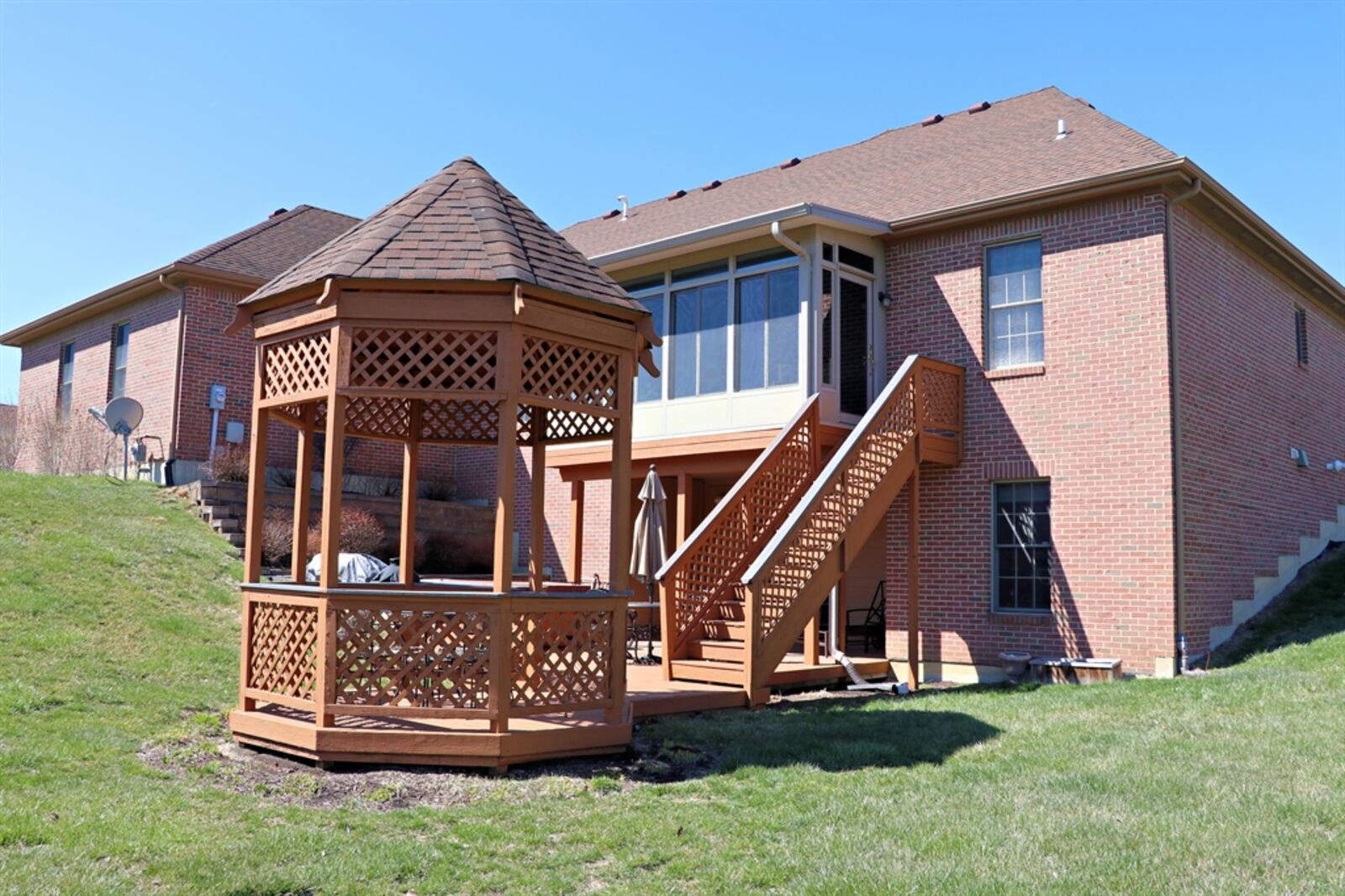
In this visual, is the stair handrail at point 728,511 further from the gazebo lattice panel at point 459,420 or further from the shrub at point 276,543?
the shrub at point 276,543

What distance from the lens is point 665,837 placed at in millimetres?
6402

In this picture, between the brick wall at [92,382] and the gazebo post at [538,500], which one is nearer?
the gazebo post at [538,500]

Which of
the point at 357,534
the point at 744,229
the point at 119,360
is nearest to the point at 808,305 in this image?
the point at 744,229

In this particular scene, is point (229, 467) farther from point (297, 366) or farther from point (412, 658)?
point (412, 658)

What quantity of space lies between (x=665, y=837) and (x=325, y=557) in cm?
323

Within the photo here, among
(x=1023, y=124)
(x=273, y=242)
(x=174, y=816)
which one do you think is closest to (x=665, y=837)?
(x=174, y=816)

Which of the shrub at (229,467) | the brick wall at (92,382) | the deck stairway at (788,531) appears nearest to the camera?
the deck stairway at (788,531)

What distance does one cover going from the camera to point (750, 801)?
23.6ft

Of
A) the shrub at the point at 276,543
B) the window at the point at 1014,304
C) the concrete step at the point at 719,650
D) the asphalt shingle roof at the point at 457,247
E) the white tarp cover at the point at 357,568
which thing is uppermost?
the window at the point at 1014,304

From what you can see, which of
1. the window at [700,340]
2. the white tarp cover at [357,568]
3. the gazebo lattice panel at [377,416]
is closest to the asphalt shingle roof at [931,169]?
the window at [700,340]

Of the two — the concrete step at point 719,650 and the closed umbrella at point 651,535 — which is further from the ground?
the closed umbrella at point 651,535

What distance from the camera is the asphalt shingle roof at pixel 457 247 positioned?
8141 mm

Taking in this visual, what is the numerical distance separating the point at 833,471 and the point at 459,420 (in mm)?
3832

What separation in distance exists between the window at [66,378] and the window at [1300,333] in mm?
22582
